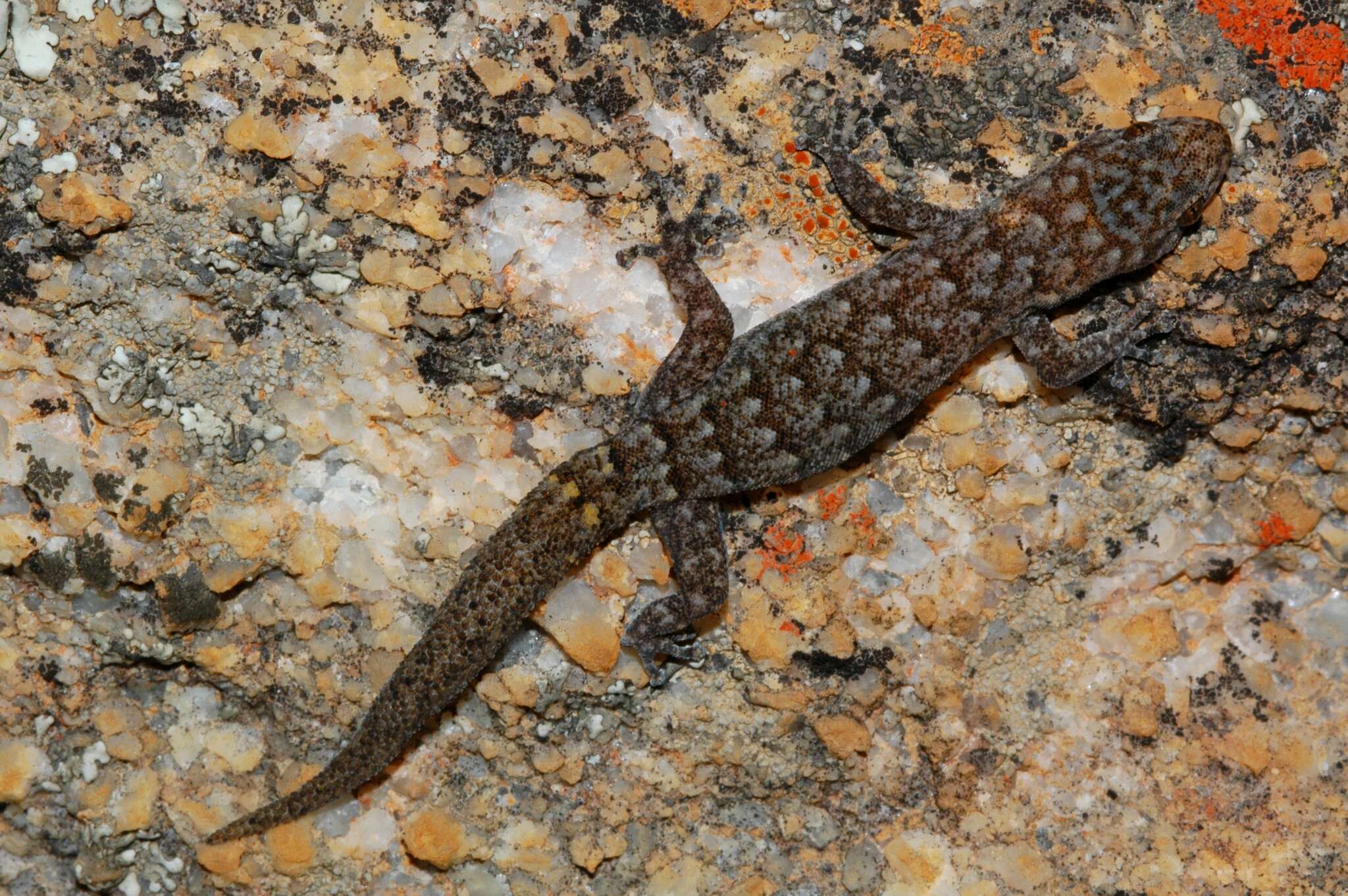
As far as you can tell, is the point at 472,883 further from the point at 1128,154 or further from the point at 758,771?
Answer: the point at 1128,154

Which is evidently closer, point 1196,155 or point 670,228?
point 1196,155

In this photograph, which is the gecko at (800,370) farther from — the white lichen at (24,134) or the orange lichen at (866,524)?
the white lichen at (24,134)

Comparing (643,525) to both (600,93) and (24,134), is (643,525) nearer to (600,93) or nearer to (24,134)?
(600,93)

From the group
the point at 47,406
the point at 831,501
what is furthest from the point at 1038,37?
the point at 47,406

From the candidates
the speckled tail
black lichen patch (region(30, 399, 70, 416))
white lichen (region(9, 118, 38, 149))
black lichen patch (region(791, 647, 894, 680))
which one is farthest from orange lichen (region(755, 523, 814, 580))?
white lichen (region(9, 118, 38, 149))

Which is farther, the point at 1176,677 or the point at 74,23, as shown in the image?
the point at 1176,677

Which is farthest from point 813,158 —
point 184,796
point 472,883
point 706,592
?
point 184,796
